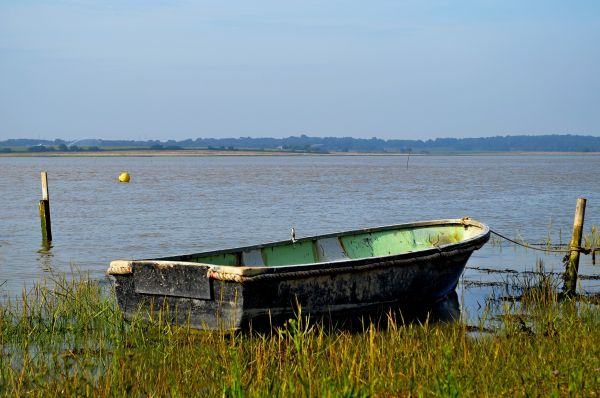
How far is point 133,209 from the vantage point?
127ft

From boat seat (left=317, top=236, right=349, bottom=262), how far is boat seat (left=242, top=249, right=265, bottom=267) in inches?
61.5

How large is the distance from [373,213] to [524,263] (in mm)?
16701

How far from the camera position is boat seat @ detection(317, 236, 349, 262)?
1475cm

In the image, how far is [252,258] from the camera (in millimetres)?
13281

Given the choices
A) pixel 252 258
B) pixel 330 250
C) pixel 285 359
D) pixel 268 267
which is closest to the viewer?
pixel 285 359

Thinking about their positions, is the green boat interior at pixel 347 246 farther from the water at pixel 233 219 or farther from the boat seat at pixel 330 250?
the water at pixel 233 219

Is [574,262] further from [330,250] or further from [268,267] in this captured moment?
[268,267]

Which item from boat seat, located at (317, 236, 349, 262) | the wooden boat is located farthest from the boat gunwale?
boat seat, located at (317, 236, 349, 262)

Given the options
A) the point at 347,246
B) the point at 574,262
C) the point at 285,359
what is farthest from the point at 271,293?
the point at 574,262

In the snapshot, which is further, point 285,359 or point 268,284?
point 268,284

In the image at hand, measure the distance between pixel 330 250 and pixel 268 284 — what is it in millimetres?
4590

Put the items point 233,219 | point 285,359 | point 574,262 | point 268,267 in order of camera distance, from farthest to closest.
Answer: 1. point 233,219
2. point 574,262
3. point 268,267
4. point 285,359

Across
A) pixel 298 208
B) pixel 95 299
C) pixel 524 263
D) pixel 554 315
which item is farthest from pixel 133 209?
pixel 554 315

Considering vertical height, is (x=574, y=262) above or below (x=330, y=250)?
below
